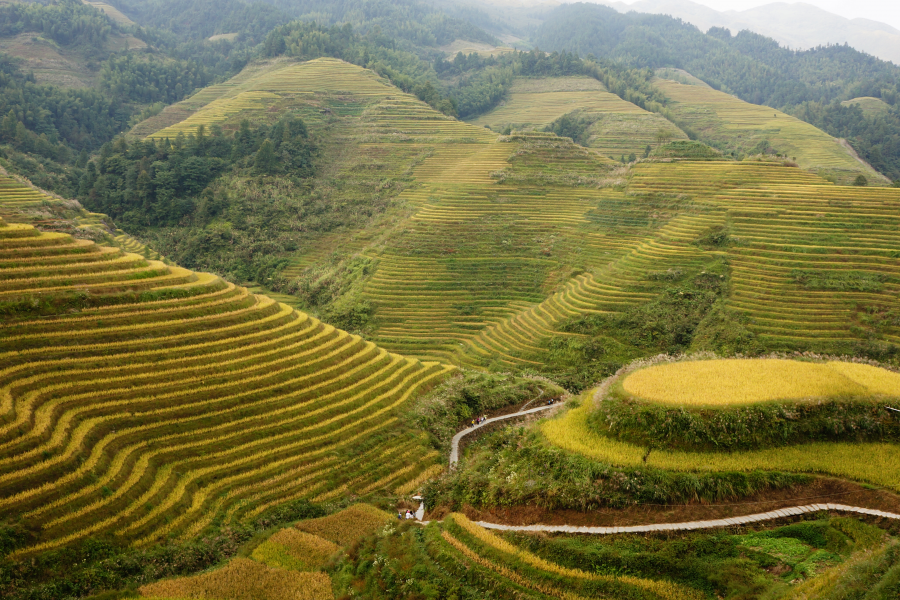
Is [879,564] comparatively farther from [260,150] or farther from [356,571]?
[260,150]

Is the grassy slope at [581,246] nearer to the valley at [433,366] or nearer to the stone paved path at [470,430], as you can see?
the valley at [433,366]

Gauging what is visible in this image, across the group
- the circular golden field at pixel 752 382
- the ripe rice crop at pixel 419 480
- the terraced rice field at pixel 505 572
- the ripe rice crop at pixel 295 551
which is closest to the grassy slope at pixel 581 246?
the circular golden field at pixel 752 382

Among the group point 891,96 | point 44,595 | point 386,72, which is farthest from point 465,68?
point 44,595

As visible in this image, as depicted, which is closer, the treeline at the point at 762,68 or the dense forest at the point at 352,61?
the dense forest at the point at 352,61

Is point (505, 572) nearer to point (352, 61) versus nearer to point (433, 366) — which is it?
point (433, 366)

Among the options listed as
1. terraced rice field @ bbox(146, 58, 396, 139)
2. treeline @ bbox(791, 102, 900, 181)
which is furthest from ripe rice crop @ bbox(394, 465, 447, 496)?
treeline @ bbox(791, 102, 900, 181)

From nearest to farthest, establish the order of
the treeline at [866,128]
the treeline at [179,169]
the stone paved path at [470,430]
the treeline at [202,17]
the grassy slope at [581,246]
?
the stone paved path at [470,430] < the grassy slope at [581,246] < the treeline at [179,169] < the treeline at [866,128] < the treeline at [202,17]
